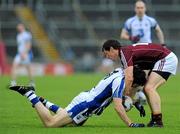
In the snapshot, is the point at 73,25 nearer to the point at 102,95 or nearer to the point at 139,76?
the point at 139,76

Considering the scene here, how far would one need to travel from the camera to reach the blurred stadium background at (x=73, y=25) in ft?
159

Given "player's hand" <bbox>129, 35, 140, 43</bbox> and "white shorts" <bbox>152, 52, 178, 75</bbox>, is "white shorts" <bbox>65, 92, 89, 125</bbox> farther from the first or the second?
"player's hand" <bbox>129, 35, 140, 43</bbox>

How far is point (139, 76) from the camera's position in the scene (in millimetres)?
12742

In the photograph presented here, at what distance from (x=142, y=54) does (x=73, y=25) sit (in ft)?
124

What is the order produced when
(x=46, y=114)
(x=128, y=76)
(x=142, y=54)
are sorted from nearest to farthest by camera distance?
1. (x=128, y=76)
2. (x=46, y=114)
3. (x=142, y=54)

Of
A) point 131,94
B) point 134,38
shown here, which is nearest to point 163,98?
point 134,38

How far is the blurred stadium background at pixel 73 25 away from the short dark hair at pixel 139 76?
33.4m

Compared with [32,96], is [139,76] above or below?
above

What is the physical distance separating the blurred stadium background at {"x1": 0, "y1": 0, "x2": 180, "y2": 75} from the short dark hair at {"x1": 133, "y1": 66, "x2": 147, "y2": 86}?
33.4 metres

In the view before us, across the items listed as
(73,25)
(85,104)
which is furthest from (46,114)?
(73,25)

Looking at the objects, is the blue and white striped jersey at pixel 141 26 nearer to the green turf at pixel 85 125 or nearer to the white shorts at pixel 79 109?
Answer: the green turf at pixel 85 125

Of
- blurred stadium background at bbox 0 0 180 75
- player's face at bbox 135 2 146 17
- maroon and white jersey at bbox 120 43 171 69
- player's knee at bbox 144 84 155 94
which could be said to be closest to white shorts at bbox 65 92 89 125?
maroon and white jersey at bbox 120 43 171 69

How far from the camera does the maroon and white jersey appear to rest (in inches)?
489

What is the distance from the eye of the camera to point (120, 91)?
12195 millimetres
